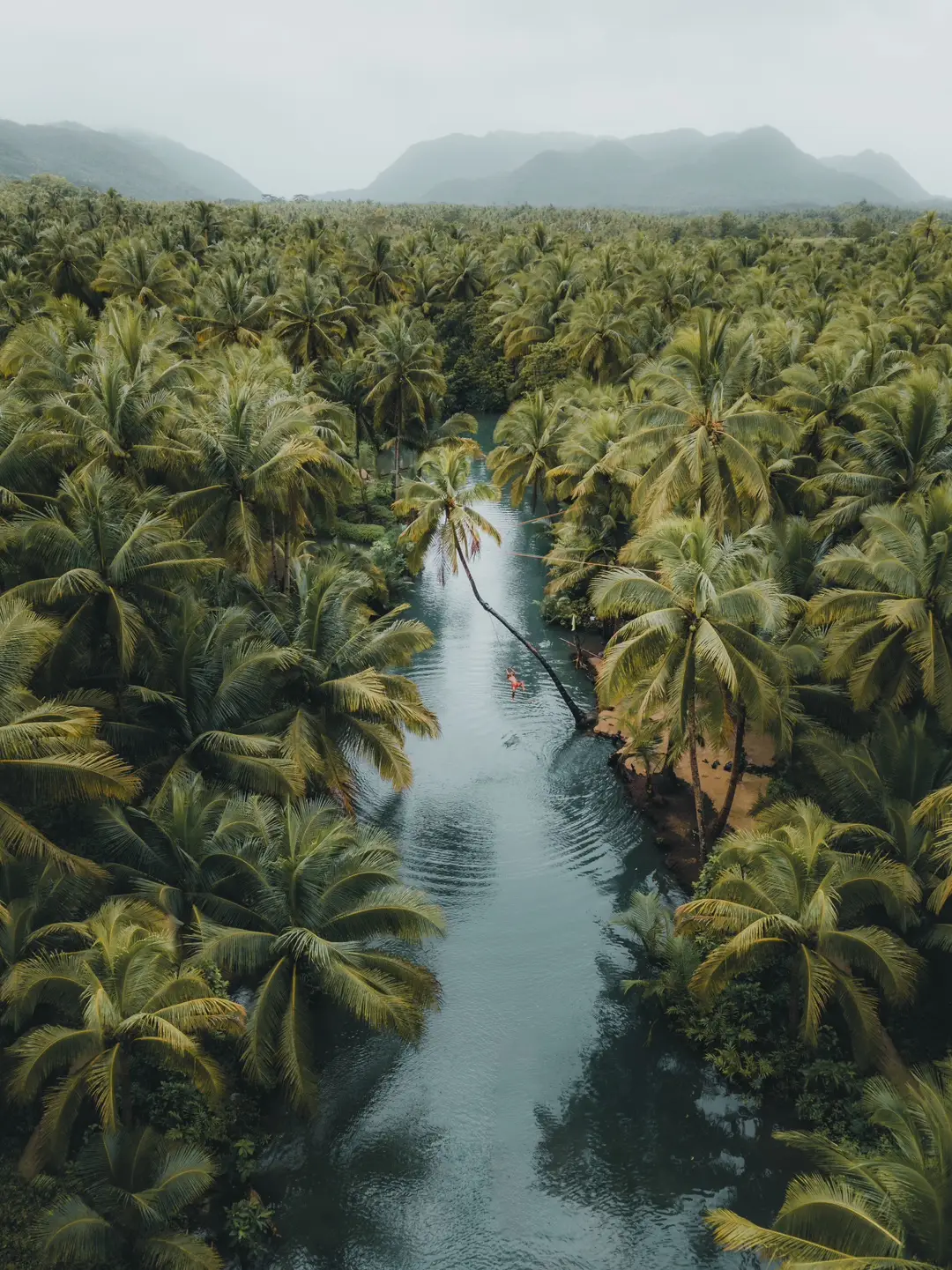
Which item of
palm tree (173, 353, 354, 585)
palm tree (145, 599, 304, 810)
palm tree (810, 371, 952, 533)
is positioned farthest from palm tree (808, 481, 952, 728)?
palm tree (173, 353, 354, 585)

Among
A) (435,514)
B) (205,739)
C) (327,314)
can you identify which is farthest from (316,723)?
(327,314)

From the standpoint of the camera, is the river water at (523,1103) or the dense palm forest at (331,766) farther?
the river water at (523,1103)

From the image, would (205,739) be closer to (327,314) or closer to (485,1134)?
(485,1134)

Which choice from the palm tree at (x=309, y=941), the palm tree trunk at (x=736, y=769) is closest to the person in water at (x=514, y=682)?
the palm tree trunk at (x=736, y=769)

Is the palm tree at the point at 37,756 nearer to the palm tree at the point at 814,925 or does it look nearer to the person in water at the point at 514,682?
the palm tree at the point at 814,925

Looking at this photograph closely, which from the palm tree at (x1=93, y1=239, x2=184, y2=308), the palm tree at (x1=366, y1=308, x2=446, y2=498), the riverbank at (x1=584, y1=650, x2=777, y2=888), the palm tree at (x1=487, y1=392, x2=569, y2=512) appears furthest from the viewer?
the palm tree at (x1=93, y1=239, x2=184, y2=308)

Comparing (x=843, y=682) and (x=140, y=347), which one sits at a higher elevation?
(x=140, y=347)

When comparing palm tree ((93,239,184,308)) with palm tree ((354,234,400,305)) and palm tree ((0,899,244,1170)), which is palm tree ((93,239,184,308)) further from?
palm tree ((0,899,244,1170))
